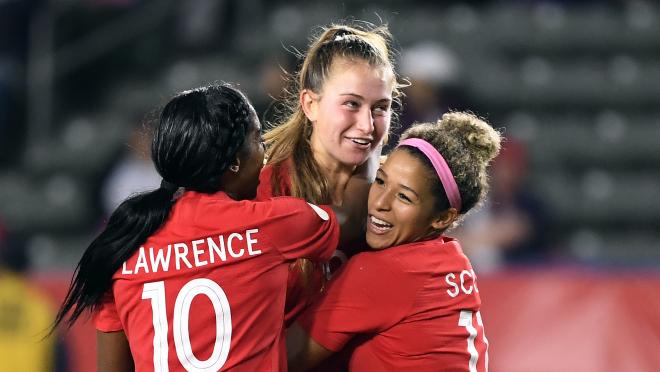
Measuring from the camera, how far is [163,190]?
316 cm

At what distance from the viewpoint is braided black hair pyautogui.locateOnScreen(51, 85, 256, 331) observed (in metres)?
3.06

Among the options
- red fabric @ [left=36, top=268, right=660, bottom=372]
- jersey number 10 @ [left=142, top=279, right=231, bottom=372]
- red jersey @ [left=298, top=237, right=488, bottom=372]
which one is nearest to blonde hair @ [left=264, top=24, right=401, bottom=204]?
red jersey @ [left=298, top=237, right=488, bottom=372]

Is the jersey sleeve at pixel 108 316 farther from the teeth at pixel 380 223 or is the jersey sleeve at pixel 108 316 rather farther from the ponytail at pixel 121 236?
the teeth at pixel 380 223

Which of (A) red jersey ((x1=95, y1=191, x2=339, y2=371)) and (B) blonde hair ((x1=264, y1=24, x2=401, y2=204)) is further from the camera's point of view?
(B) blonde hair ((x1=264, y1=24, x2=401, y2=204))

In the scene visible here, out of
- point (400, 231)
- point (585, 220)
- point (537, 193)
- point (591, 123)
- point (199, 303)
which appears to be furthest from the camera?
point (591, 123)

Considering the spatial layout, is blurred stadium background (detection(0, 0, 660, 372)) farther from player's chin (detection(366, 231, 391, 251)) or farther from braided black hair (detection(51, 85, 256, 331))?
braided black hair (detection(51, 85, 256, 331))

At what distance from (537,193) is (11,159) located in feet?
12.5

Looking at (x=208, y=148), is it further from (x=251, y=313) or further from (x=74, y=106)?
(x=74, y=106)

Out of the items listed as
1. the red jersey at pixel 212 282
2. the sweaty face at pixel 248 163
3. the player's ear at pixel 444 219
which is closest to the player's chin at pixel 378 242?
the player's ear at pixel 444 219

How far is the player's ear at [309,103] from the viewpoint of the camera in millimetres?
3746

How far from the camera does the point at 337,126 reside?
3668mm

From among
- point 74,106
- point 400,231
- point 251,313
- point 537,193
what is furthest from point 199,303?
point 74,106

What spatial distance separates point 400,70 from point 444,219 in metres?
3.95

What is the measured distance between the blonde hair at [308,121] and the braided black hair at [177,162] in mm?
517
